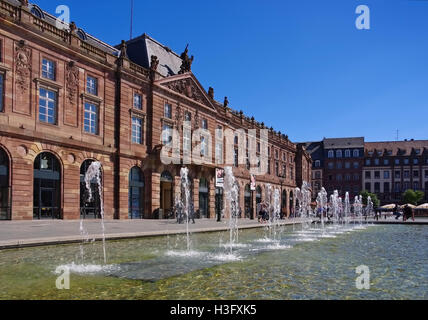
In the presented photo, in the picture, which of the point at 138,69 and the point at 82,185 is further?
the point at 138,69

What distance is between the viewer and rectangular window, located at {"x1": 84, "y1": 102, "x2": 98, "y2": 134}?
28.8 meters

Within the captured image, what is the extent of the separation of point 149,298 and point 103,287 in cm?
127

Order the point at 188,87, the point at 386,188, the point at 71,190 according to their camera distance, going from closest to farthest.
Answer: the point at 71,190
the point at 188,87
the point at 386,188

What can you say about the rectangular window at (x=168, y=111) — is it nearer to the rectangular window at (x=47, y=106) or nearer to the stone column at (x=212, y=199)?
the stone column at (x=212, y=199)

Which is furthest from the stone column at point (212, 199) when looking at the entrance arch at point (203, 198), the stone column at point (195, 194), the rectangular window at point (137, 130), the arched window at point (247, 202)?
the rectangular window at point (137, 130)

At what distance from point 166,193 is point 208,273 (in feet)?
94.4

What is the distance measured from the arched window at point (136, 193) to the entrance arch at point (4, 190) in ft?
34.4

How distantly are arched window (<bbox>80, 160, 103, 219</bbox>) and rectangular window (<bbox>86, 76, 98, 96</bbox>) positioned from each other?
532cm

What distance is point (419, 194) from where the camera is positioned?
281 ft

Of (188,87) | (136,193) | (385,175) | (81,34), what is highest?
(81,34)

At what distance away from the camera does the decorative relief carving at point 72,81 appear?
27.1 meters

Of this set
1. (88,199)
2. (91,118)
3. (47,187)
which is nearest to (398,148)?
(91,118)

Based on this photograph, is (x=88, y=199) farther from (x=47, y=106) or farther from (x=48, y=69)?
(x=48, y=69)

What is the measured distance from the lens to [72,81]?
90.0 feet
